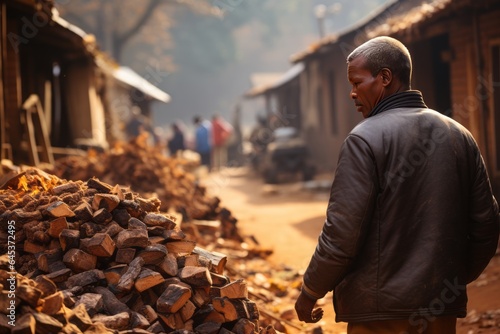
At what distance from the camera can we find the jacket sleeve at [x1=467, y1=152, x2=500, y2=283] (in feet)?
9.74

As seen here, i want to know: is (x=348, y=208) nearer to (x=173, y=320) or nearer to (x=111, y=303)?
(x=173, y=320)

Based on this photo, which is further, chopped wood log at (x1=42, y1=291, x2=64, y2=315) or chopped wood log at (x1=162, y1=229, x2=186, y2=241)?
chopped wood log at (x1=162, y1=229, x2=186, y2=241)

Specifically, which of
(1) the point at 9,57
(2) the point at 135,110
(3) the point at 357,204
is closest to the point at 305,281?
(3) the point at 357,204

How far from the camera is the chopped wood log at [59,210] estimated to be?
3.85m

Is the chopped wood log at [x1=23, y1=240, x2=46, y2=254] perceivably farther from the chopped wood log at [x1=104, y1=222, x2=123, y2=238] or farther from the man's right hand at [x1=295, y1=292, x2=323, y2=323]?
the man's right hand at [x1=295, y1=292, x2=323, y2=323]

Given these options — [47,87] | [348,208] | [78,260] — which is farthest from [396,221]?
[47,87]

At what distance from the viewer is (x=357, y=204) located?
8.85 feet

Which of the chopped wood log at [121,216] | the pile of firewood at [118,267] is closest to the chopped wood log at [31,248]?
the pile of firewood at [118,267]

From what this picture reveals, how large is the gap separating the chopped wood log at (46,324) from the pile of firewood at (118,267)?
20 centimetres

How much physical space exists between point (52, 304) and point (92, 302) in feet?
1.25

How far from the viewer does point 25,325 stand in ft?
9.02

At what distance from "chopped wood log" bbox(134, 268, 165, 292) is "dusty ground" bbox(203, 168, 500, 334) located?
2.17 m

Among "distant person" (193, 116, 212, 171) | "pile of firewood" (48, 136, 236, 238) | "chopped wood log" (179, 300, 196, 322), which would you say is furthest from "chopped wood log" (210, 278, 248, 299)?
"distant person" (193, 116, 212, 171)

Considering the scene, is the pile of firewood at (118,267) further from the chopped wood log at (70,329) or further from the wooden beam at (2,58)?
the wooden beam at (2,58)
